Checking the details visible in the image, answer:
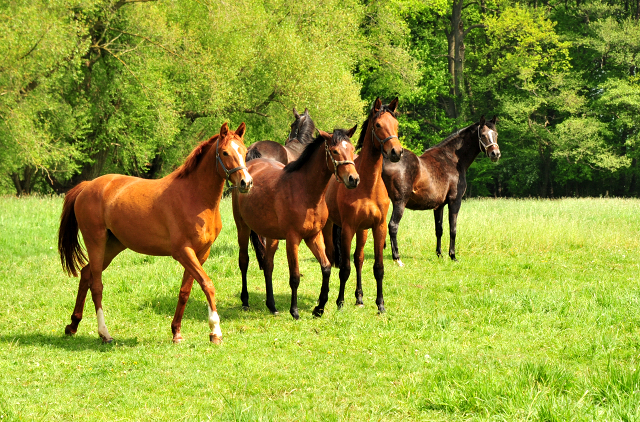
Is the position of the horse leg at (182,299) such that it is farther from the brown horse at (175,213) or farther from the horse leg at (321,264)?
the horse leg at (321,264)

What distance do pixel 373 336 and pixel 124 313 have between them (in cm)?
392

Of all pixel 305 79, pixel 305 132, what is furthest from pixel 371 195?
pixel 305 79

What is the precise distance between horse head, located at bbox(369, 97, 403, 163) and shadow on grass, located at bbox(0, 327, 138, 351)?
4094mm

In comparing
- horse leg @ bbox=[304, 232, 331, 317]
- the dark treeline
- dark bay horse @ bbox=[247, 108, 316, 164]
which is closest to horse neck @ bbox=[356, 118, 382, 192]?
horse leg @ bbox=[304, 232, 331, 317]

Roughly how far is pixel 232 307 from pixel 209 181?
2938 mm

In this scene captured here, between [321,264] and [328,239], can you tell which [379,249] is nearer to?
[321,264]

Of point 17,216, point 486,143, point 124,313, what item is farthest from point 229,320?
point 17,216

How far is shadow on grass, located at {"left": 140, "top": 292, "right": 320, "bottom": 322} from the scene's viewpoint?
8.42 metres

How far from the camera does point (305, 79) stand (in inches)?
969

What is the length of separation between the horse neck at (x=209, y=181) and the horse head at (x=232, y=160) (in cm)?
14

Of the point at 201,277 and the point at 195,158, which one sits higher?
the point at 195,158

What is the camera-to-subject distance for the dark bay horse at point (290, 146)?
35.1ft

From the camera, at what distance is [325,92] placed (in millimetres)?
24703

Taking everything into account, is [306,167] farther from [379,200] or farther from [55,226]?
[55,226]
